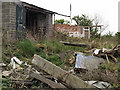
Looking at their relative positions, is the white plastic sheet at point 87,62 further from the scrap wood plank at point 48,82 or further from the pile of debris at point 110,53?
the scrap wood plank at point 48,82

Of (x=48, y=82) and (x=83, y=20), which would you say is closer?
(x=48, y=82)

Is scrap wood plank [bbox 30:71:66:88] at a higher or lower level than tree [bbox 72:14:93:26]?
lower

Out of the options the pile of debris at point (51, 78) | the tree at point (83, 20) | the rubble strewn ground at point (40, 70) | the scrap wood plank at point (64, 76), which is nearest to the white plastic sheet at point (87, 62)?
the rubble strewn ground at point (40, 70)

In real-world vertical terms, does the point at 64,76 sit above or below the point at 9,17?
below

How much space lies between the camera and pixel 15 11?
29.8ft

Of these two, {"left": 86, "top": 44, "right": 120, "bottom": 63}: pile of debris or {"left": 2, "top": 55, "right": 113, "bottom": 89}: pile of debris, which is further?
{"left": 86, "top": 44, "right": 120, "bottom": 63}: pile of debris

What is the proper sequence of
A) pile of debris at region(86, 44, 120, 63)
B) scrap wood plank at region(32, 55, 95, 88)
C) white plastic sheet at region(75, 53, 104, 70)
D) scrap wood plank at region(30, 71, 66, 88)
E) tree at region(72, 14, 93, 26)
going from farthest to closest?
tree at region(72, 14, 93, 26) < pile of debris at region(86, 44, 120, 63) < white plastic sheet at region(75, 53, 104, 70) < scrap wood plank at region(30, 71, 66, 88) < scrap wood plank at region(32, 55, 95, 88)

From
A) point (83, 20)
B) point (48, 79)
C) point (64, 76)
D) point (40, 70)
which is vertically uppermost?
point (83, 20)

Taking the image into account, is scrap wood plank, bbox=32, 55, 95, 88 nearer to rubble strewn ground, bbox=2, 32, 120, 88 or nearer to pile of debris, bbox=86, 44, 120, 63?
rubble strewn ground, bbox=2, 32, 120, 88

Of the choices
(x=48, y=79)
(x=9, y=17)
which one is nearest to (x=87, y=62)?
(x=48, y=79)

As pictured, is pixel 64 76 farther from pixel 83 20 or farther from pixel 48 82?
pixel 83 20

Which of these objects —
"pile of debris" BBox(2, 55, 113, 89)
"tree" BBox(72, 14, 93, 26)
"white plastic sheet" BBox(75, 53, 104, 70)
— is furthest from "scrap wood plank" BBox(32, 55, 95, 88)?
"tree" BBox(72, 14, 93, 26)

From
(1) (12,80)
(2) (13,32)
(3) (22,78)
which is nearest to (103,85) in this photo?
(3) (22,78)

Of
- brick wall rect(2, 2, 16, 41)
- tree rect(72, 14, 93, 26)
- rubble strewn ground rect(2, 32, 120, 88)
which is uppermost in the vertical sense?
tree rect(72, 14, 93, 26)
